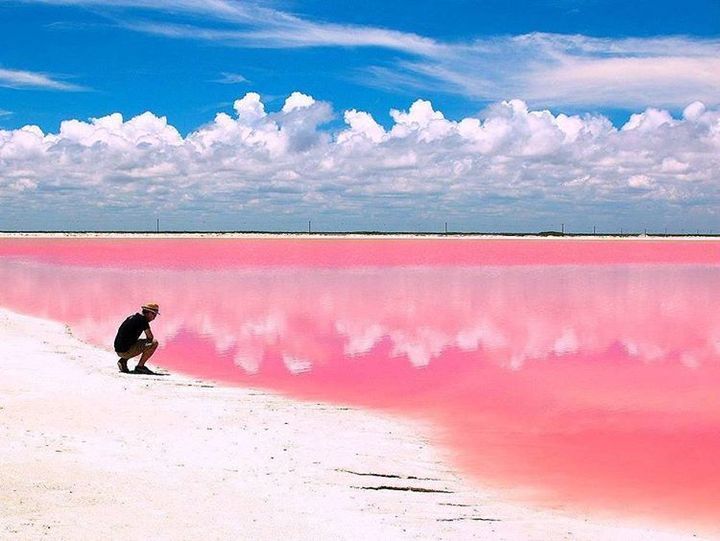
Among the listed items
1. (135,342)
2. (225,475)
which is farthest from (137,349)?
(225,475)

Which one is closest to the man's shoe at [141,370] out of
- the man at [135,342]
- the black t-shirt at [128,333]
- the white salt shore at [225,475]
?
the man at [135,342]

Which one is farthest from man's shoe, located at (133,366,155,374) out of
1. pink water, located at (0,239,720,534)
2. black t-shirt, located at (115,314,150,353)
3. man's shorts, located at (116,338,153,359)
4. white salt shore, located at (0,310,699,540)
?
white salt shore, located at (0,310,699,540)

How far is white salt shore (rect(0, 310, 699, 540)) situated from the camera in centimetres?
644

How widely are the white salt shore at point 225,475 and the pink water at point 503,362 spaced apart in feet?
3.13

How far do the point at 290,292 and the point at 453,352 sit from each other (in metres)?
16.7

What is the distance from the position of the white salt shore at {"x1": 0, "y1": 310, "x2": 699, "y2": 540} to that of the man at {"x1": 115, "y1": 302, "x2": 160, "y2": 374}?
185cm

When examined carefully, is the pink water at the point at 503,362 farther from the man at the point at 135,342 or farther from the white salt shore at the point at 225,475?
the man at the point at 135,342

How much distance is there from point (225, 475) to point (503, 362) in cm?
1075

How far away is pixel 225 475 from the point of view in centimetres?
791

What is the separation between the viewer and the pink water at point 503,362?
9.70 meters

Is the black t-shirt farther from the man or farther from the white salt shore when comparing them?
the white salt shore

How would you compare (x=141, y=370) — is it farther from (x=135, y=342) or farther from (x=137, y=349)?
(x=135, y=342)

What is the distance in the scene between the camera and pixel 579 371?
54.7 ft

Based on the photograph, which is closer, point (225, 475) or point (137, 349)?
point (225, 475)
